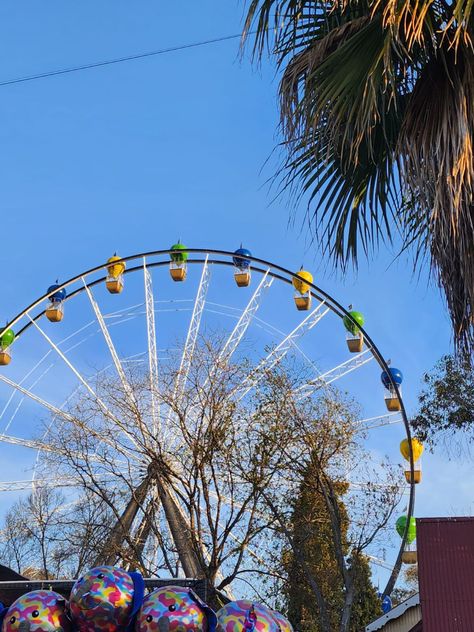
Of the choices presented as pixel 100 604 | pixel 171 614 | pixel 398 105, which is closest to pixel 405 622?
pixel 171 614

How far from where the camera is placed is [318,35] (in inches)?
212

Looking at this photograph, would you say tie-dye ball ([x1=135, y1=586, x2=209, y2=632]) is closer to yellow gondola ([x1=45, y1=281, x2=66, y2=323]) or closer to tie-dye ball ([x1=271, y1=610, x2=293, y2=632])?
tie-dye ball ([x1=271, y1=610, x2=293, y2=632])

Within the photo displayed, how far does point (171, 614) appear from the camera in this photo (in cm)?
745

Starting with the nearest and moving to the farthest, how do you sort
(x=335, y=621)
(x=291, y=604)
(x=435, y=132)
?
1. (x=435, y=132)
2. (x=335, y=621)
3. (x=291, y=604)


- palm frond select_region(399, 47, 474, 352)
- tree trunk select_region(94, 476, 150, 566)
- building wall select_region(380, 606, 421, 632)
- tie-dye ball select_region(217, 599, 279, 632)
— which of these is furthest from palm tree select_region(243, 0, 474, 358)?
tree trunk select_region(94, 476, 150, 566)

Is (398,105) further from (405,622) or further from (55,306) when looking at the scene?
(55,306)

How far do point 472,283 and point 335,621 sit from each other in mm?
17988

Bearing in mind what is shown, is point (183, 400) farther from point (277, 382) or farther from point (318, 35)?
point (318, 35)

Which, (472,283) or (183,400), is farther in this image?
(183,400)

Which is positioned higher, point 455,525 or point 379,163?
point 379,163

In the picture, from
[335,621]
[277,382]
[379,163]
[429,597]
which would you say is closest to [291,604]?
[335,621]

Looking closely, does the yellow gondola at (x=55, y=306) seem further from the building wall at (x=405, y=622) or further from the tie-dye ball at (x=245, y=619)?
the tie-dye ball at (x=245, y=619)

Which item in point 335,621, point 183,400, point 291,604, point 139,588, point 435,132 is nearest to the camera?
point 435,132

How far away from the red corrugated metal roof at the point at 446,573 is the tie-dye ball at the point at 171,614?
3.34 meters
